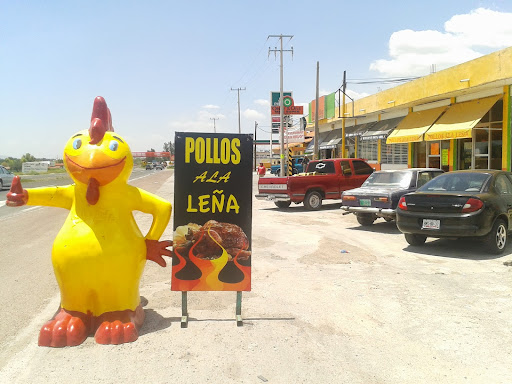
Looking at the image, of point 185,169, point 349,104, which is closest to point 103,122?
point 185,169

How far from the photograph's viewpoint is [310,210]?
A: 15828 mm

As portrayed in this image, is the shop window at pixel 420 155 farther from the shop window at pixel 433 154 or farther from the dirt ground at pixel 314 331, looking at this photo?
the dirt ground at pixel 314 331

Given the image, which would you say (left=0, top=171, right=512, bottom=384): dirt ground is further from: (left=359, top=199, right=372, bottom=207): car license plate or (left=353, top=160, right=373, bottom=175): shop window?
(left=353, top=160, right=373, bottom=175): shop window

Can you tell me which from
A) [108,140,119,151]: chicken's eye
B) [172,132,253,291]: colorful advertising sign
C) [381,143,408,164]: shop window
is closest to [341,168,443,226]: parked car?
[172,132,253,291]: colorful advertising sign

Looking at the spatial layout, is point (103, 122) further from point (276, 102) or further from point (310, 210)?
point (276, 102)

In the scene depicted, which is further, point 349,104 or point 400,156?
point 349,104

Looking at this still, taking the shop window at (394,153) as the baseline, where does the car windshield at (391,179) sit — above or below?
below

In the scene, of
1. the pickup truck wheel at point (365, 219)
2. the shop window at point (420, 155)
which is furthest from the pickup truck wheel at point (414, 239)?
the shop window at point (420, 155)

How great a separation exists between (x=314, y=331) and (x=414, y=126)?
18145 millimetres

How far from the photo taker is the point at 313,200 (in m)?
15.9

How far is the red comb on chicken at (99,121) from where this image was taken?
167 inches

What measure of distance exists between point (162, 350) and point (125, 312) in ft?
Result: 1.78

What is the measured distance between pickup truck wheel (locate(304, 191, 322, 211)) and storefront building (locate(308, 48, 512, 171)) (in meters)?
5.83

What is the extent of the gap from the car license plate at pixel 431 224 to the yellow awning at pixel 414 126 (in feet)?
39.7
